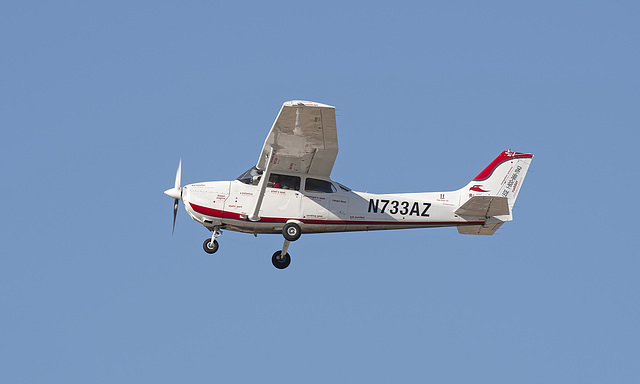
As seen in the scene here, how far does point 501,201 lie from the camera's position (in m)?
19.2

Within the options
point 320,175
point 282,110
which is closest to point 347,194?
point 320,175

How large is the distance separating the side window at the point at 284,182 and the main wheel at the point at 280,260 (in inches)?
73.1

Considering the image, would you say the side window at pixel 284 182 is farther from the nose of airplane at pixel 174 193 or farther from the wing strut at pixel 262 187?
the nose of airplane at pixel 174 193

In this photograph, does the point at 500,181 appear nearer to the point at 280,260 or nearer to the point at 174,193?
the point at 280,260

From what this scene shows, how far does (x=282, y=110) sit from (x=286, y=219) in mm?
3149

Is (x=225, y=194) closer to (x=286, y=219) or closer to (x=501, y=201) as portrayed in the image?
(x=286, y=219)

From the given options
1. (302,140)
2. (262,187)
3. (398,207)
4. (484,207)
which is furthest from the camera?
(398,207)

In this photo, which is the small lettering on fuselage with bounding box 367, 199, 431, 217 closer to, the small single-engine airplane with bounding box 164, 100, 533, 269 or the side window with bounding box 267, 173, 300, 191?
the small single-engine airplane with bounding box 164, 100, 533, 269

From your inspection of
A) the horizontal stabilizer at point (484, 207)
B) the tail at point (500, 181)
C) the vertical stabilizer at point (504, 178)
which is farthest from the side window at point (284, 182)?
the vertical stabilizer at point (504, 178)

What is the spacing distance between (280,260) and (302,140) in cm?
352

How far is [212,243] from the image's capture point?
18922 millimetres

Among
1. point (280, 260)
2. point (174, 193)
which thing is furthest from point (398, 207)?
point (174, 193)

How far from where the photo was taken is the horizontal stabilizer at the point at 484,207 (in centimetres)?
1919

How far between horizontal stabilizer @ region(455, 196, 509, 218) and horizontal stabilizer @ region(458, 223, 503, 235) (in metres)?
0.31
